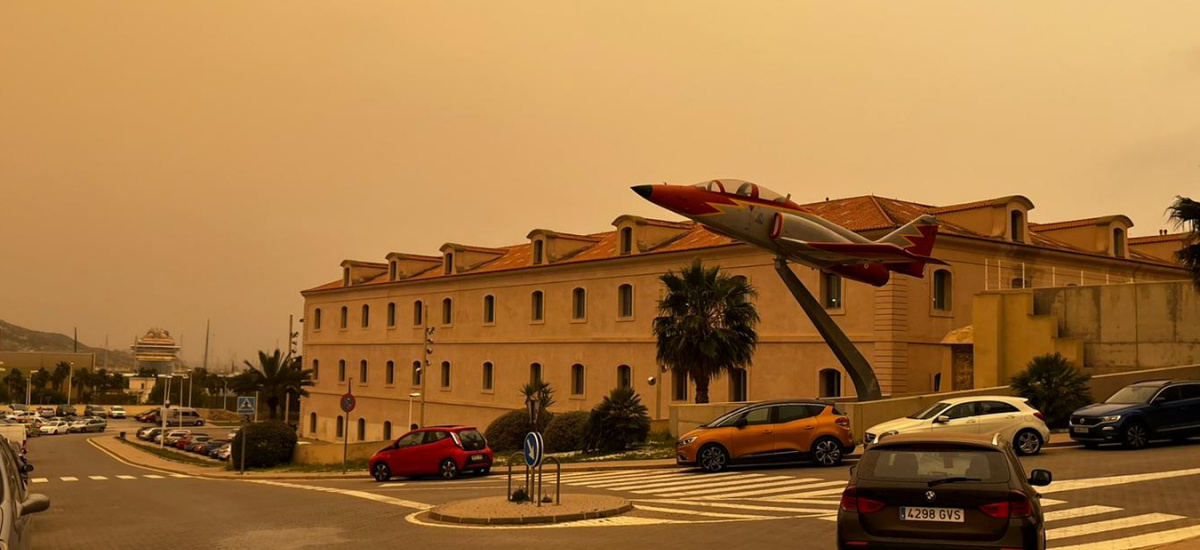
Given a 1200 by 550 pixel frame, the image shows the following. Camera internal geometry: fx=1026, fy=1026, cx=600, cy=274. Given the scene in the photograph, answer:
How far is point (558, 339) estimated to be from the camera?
181 feet

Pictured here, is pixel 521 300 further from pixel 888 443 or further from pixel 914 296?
Result: pixel 888 443

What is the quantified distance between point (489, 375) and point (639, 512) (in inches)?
1785

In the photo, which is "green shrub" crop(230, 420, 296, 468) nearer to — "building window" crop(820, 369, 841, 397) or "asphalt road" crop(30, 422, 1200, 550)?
"asphalt road" crop(30, 422, 1200, 550)

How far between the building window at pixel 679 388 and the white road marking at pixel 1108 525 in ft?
110

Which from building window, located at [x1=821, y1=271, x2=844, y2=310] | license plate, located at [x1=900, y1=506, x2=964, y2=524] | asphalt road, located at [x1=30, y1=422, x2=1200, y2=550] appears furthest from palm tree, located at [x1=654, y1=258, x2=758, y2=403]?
license plate, located at [x1=900, y1=506, x2=964, y2=524]

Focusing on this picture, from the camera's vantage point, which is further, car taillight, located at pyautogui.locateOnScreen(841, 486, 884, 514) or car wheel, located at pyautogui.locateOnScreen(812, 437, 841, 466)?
car wheel, located at pyautogui.locateOnScreen(812, 437, 841, 466)

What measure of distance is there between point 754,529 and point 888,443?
5117 millimetres

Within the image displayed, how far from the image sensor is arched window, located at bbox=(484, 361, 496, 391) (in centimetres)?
6069

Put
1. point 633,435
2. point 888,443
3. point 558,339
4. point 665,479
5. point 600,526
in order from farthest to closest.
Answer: point 558,339, point 633,435, point 665,479, point 600,526, point 888,443

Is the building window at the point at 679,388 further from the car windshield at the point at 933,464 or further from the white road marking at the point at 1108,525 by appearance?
the car windshield at the point at 933,464

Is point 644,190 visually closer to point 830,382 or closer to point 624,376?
point 830,382

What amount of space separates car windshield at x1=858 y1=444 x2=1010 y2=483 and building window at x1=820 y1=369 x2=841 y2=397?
3278 cm

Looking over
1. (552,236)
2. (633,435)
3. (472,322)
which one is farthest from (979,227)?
(472,322)

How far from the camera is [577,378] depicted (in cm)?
5419
